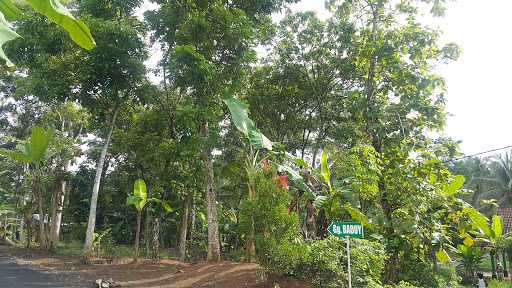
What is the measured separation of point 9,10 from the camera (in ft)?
3.36

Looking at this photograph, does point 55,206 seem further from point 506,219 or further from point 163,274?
point 506,219

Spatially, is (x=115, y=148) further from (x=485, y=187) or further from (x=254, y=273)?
(x=485, y=187)

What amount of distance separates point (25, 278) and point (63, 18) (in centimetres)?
1198

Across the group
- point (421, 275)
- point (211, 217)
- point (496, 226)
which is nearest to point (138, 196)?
point (211, 217)

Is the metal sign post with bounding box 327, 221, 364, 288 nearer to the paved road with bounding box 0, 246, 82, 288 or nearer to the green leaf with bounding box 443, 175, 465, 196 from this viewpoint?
the green leaf with bounding box 443, 175, 465, 196

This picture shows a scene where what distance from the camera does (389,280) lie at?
10.2 metres

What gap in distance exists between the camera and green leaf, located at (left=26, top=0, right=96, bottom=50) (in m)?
0.95

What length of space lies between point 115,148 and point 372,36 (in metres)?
10.8

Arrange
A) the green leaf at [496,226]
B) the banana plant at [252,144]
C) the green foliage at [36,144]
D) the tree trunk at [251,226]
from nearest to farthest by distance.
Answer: the tree trunk at [251,226], the banana plant at [252,144], the green foliage at [36,144], the green leaf at [496,226]

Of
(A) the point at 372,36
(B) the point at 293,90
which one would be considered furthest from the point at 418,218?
(B) the point at 293,90

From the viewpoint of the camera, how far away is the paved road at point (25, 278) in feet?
32.2

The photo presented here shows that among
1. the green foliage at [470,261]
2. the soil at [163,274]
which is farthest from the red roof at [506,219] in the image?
the soil at [163,274]

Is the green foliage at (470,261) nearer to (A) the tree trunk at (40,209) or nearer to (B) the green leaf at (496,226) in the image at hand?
(B) the green leaf at (496,226)

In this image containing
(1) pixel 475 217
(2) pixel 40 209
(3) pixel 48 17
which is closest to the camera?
(3) pixel 48 17
